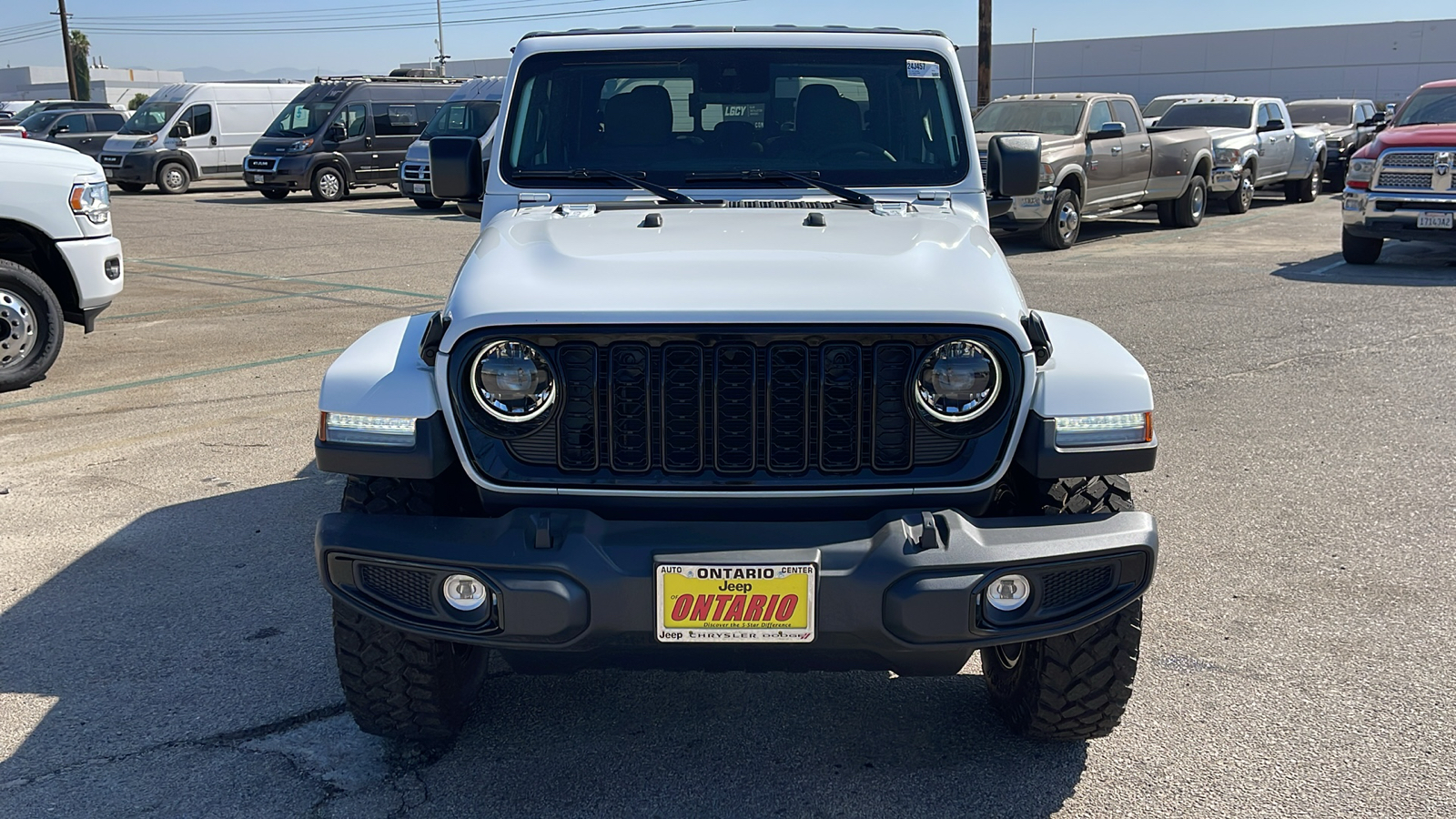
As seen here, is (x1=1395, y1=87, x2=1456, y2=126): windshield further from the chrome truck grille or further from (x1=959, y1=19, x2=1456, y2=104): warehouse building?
(x1=959, y1=19, x2=1456, y2=104): warehouse building

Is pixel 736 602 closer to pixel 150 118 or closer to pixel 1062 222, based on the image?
pixel 1062 222

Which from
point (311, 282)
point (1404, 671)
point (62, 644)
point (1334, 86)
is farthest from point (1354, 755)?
point (1334, 86)

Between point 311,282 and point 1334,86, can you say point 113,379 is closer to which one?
point 311,282

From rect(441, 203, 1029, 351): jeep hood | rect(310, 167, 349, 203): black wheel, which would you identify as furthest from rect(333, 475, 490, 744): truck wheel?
rect(310, 167, 349, 203): black wheel

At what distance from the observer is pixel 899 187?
14.4 feet

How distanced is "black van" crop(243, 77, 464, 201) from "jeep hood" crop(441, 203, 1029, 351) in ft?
73.4

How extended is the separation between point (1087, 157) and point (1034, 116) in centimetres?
101

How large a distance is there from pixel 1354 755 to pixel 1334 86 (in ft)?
195

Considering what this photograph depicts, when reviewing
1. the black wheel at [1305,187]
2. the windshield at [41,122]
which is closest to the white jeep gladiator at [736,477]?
the black wheel at [1305,187]

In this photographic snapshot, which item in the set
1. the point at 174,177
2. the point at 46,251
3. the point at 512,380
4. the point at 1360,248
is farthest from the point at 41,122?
the point at 512,380

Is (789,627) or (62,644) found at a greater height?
(789,627)

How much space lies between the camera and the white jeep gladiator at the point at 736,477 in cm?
282

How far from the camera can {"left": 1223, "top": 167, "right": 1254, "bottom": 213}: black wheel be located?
19.6 meters

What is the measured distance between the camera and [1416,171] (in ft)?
41.1
